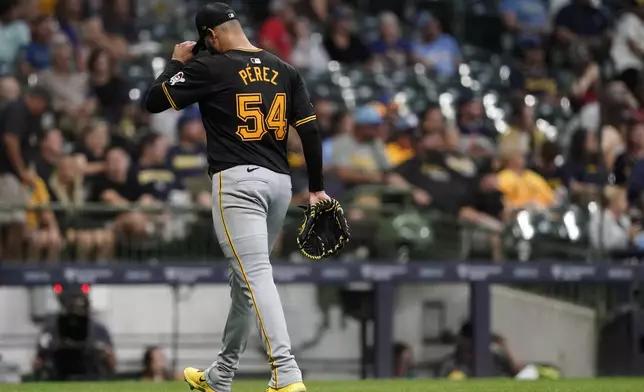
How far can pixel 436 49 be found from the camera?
54.5 feet

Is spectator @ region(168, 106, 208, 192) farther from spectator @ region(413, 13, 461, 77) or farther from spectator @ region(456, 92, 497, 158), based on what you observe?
spectator @ region(413, 13, 461, 77)

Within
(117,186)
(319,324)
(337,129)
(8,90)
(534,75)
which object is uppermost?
(534,75)

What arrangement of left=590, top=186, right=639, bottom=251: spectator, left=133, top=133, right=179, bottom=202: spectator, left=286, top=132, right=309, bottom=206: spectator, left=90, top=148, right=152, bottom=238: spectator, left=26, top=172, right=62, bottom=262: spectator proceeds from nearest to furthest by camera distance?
left=26, top=172, right=62, bottom=262: spectator
left=90, top=148, right=152, bottom=238: spectator
left=133, top=133, right=179, bottom=202: spectator
left=286, top=132, right=309, bottom=206: spectator
left=590, top=186, right=639, bottom=251: spectator

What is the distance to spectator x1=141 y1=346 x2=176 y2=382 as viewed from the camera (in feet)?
36.9

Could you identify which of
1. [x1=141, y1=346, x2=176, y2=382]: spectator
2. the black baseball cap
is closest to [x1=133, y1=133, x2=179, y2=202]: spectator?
[x1=141, y1=346, x2=176, y2=382]: spectator

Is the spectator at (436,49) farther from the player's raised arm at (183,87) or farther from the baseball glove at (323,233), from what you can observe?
the player's raised arm at (183,87)

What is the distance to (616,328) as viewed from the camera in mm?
12070

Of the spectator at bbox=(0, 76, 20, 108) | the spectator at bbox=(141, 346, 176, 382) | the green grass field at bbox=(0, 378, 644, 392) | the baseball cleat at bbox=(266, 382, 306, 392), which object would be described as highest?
the spectator at bbox=(0, 76, 20, 108)

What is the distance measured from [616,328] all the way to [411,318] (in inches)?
72.7

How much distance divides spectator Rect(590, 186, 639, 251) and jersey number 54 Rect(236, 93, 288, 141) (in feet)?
20.1

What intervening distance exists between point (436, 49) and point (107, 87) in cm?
460

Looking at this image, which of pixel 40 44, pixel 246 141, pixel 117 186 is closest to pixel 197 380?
pixel 246 141

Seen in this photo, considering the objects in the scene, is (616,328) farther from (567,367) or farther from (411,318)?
(411,318)

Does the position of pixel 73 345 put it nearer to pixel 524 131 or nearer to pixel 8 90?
pixel 8 90
